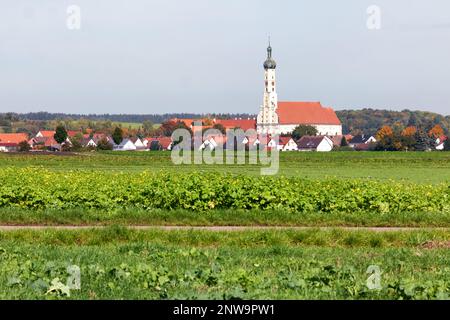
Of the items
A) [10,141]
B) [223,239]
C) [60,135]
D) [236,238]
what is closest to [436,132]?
[60,135]

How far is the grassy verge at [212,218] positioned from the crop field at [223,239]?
0.04 meters

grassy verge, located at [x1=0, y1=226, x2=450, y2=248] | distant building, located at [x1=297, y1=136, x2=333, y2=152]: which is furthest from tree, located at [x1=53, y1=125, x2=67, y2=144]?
grassy verge, located at [x1=0, y1=226, x2=450, y2=248]

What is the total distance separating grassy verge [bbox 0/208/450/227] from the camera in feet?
69.7

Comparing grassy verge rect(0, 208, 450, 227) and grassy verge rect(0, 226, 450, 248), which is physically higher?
grassy verge rect(0, 226, 450, 248)

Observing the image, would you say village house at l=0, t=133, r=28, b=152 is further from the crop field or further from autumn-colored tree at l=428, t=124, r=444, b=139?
the crop field

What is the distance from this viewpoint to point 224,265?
40.7 ft

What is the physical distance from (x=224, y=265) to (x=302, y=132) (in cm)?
17591

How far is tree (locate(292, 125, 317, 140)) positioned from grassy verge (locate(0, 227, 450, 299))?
16628 cm

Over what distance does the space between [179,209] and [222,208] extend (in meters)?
1.58

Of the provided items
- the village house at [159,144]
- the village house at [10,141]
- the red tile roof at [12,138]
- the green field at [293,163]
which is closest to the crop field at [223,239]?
the green field at [293,163]

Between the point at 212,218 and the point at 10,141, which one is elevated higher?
the point at 212,218

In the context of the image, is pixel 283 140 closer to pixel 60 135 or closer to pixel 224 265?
pixel 60 135

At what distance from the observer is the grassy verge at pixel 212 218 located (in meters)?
21.2

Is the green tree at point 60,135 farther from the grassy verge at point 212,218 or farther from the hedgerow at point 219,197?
the grassy verge at point 212,218
